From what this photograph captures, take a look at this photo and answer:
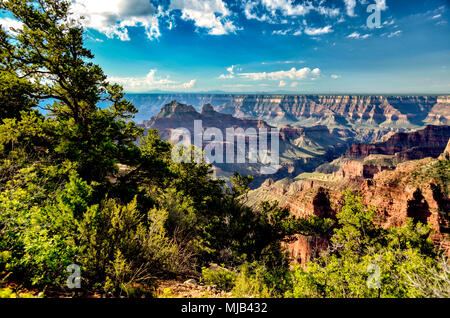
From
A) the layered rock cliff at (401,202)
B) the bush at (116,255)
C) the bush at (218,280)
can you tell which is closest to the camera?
the bush at (116,255)

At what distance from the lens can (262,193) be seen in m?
144

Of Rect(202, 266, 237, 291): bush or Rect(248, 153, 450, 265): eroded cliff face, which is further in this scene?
Rect(248, 153, 450, 265): eroded cliff face

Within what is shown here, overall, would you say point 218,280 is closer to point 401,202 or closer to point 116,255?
point 116,255

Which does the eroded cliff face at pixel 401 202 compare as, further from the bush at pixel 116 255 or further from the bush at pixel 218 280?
the bush at pixel 116 255

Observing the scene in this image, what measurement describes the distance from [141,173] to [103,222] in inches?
402

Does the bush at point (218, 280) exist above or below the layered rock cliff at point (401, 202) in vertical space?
above

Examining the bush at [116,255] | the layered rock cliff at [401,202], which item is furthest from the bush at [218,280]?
the layered rock cliff at [401,202]

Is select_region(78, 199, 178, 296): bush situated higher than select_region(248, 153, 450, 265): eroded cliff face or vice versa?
select_region(78, 199, 178, 296): bush

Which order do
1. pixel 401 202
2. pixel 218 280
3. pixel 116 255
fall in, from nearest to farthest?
1. pixel 116 255
2. pixel 218 280
3. pixel 401 202

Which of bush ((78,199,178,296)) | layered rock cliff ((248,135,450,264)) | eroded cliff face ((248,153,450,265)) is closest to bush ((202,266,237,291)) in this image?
bush ((78,199,178,296))

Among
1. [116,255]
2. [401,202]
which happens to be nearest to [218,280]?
[116,255]

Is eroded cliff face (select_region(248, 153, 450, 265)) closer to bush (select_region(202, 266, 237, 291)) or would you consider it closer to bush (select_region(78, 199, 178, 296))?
bush (select_region(202, 266, 237, 291))

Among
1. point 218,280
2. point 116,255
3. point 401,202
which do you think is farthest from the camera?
point 401,202
